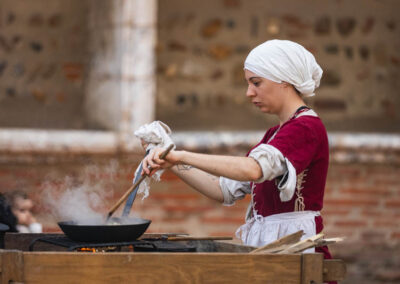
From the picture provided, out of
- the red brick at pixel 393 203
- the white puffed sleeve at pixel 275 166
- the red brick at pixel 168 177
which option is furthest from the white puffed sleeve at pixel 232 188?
the red brick at pixel 393 203

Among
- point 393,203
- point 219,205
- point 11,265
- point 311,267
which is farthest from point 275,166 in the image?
point 393,203

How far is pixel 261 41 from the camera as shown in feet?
24.1

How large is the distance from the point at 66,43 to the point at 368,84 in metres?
2.66

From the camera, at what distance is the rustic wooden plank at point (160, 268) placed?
2705 mm

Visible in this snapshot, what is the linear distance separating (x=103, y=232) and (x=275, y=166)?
0.65m

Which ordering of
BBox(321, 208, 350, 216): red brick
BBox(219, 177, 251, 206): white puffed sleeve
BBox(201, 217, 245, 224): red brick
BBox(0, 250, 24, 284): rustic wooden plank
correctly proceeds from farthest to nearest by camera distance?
BBox(321, 208, 350, 216): red brick < BBox(201, 217, 245, 224): red brick < BBox(219, 177, 251, 206): white puffed sleeve < BBox(0, 250, 24, 284): rustic wooden plank

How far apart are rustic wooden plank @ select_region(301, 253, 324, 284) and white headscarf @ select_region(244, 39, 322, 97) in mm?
721

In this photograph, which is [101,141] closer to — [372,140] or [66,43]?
[66,43]

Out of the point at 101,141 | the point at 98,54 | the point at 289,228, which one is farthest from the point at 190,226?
the point at 289,228

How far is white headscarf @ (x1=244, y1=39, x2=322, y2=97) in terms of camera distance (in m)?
3.21

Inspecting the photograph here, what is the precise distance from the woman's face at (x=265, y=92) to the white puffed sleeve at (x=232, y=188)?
1.31 ft

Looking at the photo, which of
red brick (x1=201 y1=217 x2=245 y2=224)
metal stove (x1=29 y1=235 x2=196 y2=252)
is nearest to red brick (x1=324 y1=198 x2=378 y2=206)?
red brick (x1=201 y1=217 x2=245 y2=224)

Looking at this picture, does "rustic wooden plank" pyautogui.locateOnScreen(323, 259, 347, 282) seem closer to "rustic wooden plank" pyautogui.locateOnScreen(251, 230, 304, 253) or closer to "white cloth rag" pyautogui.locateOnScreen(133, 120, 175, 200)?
"rustic wooden plank" pyautogui.locateOnScreen(251, 230, 304, 253)

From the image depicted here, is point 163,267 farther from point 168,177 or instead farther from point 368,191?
point 368,191
